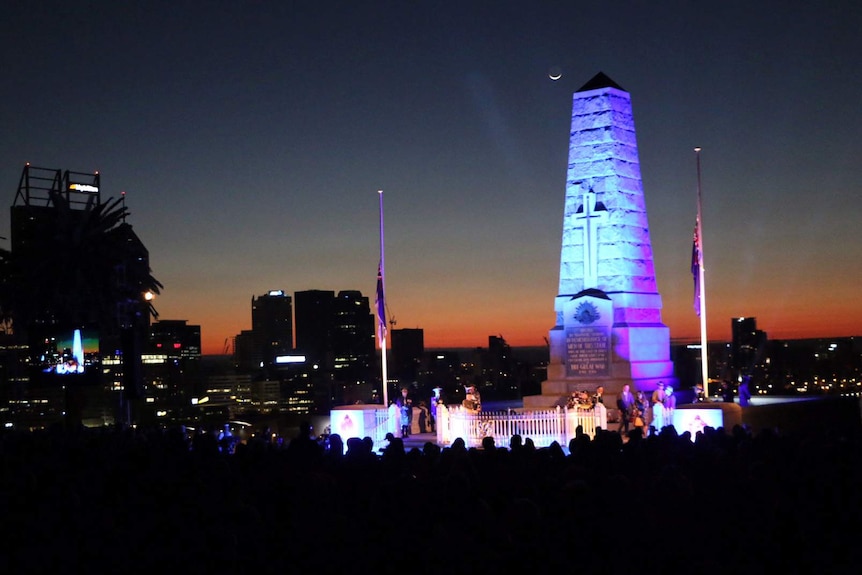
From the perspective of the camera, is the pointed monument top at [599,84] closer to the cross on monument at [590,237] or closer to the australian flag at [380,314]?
the cross on monument at [590,237]

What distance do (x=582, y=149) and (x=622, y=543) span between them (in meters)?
28.4

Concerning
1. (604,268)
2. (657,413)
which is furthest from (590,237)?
(657,413)

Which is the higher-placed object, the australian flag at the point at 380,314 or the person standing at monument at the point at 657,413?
the australian flag at the point at 380,314

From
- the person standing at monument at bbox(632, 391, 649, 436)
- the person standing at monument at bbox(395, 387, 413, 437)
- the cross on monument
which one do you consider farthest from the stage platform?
the cross on monument

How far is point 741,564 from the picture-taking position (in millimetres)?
8016

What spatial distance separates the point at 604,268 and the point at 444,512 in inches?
1038

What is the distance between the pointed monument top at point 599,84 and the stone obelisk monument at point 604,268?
1.7 inches

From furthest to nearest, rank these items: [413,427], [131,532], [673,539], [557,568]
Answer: [413,427], [131,532], [673,539], [557,568]

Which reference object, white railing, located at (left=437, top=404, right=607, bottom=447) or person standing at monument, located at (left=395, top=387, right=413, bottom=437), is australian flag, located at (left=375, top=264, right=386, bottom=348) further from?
white railing, located at (left=437, top=404, right=607, bottom=447)

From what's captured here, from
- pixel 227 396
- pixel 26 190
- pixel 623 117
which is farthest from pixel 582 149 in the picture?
pixel 227 396

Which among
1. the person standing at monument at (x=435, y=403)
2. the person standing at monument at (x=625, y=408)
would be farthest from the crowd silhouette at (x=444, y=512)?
the person standing at monument at (x=435, y=403)

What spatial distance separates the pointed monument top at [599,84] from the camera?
35.8 m

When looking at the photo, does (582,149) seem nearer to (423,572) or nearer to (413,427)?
(413,427)

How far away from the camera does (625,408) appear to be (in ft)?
97.5
